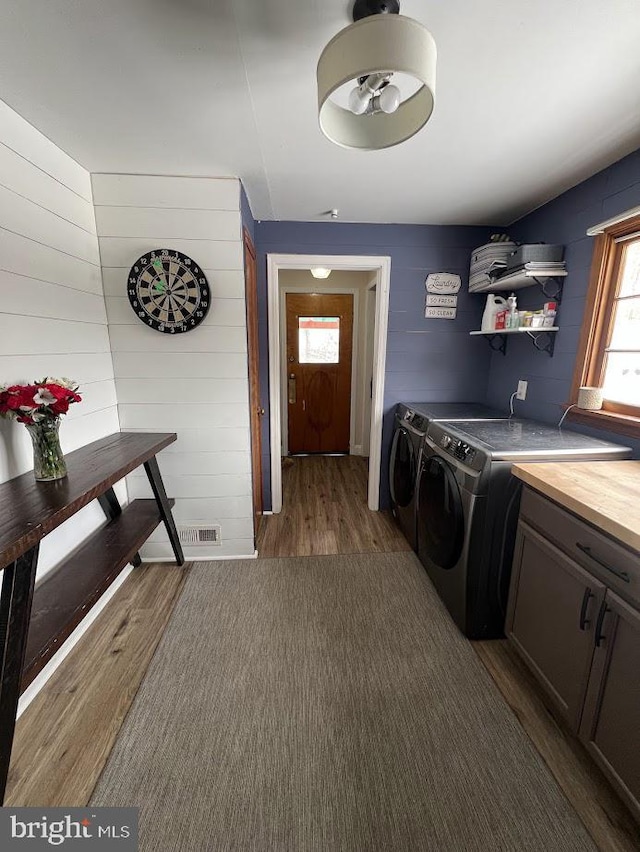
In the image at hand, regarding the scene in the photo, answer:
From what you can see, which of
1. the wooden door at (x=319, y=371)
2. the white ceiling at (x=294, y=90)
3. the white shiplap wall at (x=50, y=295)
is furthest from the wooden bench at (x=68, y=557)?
the wooden door at (x=319, y=371)

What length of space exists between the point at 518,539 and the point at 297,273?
343 cm

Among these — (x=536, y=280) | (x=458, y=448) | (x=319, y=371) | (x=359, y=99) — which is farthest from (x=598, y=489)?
(x=319, y=371)

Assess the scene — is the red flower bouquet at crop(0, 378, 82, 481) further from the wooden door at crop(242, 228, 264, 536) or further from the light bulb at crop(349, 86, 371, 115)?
the light bulb at crop(349, 86, 371, 115)

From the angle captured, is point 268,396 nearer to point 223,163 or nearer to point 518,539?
point 223,163

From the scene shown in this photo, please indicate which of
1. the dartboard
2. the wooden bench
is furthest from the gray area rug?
the dartboard

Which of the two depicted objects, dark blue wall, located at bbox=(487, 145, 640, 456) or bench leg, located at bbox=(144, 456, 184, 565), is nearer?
dark blue wall, located at bbox=(487, 145, 640, 456)

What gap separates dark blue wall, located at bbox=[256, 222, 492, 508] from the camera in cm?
255

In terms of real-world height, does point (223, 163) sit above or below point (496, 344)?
above

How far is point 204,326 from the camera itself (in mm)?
1988

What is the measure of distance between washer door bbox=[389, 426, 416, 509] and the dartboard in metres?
1.59

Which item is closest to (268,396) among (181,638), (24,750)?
(181,638)

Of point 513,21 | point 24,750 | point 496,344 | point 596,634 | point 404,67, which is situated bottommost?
point 24,750

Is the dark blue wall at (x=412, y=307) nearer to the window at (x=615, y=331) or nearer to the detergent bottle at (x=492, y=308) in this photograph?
the detergent bottle at (x=492, y=308)

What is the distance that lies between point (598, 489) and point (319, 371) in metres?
3.28
